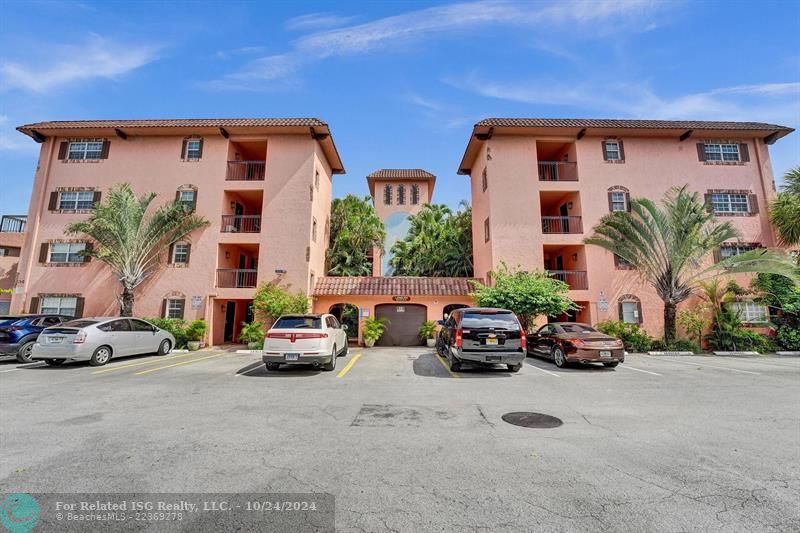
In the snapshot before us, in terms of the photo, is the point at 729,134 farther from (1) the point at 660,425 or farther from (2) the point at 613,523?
(2) the point at 613,523

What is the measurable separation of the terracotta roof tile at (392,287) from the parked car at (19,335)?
10710mm

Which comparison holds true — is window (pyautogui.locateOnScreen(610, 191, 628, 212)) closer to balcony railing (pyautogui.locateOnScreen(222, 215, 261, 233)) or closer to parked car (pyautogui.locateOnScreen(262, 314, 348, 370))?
parked car (pyautogui.locateOnScreen(262, 314, 348, 370))

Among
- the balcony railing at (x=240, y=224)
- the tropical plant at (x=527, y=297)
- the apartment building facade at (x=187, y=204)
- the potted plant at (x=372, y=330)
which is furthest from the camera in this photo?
the balcony railing at (x=240, y=224)

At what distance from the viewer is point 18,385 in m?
8.26

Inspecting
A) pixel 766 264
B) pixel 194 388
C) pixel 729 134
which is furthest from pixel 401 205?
pixel 194 388

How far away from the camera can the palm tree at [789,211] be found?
1709 cm

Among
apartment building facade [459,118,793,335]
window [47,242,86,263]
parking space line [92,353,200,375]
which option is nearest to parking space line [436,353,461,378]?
apartment building facade [459,118,793,335]

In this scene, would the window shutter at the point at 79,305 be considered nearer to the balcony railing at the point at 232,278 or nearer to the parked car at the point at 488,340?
the balcony railing at the point at 232,278

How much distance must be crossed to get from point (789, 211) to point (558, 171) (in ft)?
35.8

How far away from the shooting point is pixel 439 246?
26578mm

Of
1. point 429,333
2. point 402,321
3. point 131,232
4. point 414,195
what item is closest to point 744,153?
point 429,333

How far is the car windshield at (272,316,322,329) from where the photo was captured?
1012cm

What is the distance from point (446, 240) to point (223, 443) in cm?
2307

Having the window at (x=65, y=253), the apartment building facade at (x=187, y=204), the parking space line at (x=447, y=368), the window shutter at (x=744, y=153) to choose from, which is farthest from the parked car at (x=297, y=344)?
the window shutter at (x=744, y=153)
